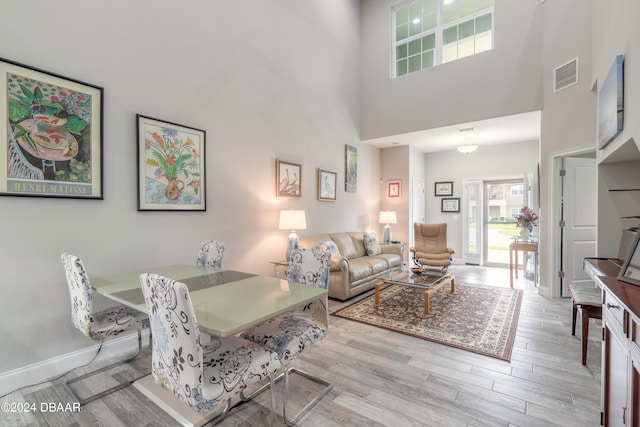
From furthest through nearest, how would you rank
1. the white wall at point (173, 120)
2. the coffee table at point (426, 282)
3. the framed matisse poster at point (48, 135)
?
the coffee table at point (426, 282) < the white wall at point (173, 120) < the framed matisse poster at point (48, 135)

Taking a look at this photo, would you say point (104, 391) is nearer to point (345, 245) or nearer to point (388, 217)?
point (345, 245)

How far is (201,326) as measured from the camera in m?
1.35

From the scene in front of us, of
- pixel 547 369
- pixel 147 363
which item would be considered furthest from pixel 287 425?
pixel 547 369

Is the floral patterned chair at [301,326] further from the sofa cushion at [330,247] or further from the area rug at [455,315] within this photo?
the sofa cushion at [330,247]

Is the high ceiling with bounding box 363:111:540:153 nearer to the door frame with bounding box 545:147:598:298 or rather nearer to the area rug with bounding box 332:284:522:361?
the door frame with bounding box 545:147:598:298

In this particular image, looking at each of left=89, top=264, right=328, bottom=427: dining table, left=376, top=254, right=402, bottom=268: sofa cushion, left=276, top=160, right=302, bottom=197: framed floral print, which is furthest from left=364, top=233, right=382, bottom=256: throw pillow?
left=89, top=264, right=328, bottom=427: dining table

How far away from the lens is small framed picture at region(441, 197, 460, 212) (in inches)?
277

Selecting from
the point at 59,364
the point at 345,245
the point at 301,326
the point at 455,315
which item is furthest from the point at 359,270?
the point at 59,364

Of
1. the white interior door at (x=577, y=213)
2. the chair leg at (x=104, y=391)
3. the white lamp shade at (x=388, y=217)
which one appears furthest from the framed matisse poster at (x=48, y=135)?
the white interior door at (x=577, y=213)

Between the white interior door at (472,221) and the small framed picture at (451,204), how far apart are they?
0.13 m

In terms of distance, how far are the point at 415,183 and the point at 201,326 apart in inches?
250

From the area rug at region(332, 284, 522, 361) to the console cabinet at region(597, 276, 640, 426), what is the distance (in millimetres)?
1085

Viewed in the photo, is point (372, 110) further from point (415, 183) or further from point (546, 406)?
point (546, 406)

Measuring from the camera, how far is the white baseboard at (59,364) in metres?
2.09
